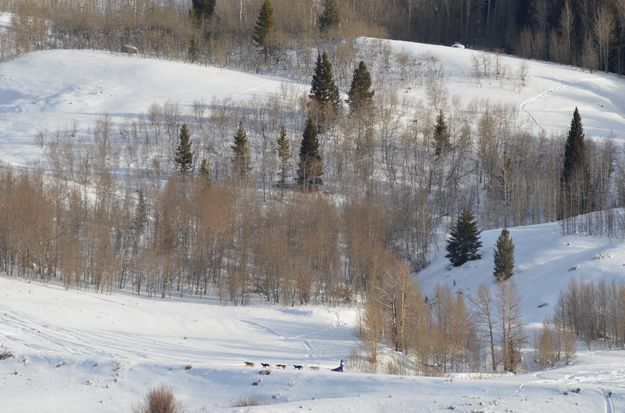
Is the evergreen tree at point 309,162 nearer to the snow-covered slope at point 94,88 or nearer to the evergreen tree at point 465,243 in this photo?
the snow-covered slope at point 94,88

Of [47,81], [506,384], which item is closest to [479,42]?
[47,81]

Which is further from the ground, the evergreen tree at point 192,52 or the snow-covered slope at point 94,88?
the evergreen tree at point 192,52

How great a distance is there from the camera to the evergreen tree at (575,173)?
171 ft

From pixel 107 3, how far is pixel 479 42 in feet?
155

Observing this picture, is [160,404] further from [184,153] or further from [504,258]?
[184,153]

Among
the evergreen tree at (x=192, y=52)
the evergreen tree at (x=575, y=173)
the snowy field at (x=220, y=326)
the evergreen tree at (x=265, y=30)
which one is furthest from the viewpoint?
the evergreen tree at (x=192, y=52)

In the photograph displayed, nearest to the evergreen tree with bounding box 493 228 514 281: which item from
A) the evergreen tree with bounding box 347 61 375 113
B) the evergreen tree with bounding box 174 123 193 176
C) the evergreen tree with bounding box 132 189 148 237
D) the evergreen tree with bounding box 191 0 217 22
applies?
the evergreen tree with bounding box 132 189 148 237

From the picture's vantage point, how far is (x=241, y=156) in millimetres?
57938

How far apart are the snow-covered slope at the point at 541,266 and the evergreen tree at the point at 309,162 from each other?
13940 mm

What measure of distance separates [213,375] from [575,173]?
3758 cm

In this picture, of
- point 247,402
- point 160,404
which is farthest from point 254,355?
point 160,404

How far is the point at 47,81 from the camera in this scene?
71.1 metres

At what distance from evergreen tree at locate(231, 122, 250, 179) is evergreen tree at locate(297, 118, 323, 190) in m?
4.03

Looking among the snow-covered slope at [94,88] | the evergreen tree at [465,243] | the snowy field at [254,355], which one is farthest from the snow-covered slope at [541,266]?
the snow-covered slope at [94,88]
